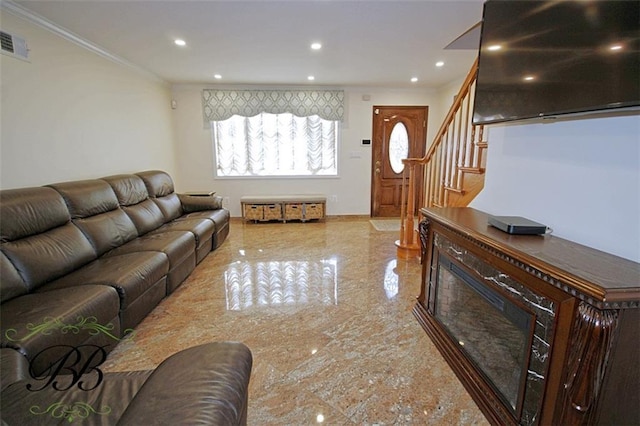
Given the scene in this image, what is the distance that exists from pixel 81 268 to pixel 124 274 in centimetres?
51

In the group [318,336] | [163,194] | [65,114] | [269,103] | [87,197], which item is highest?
[269,103]

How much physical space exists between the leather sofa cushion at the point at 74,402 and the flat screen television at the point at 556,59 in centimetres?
189

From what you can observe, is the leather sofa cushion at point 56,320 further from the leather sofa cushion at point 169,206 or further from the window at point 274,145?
the window at point 274,145

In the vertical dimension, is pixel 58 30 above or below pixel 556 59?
above

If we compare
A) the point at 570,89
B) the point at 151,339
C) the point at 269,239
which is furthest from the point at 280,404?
the point at 269,239

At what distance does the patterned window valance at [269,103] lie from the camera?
533 cm

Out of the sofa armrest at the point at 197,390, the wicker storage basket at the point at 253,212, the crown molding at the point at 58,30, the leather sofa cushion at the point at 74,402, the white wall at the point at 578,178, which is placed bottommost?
the wicker storage basket at the point at 253,212

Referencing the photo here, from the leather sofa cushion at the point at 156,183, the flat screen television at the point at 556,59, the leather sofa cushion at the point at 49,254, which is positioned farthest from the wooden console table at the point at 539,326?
the leather sofa cushion at the point at 156,183

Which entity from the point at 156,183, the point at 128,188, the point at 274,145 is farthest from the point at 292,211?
the point at 128,188

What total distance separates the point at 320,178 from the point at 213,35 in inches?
124

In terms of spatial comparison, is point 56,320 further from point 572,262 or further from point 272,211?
point 272,211

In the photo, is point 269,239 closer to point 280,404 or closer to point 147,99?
point 147,99

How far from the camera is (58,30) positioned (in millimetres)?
2850

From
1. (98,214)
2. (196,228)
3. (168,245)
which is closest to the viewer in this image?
(168,245)
